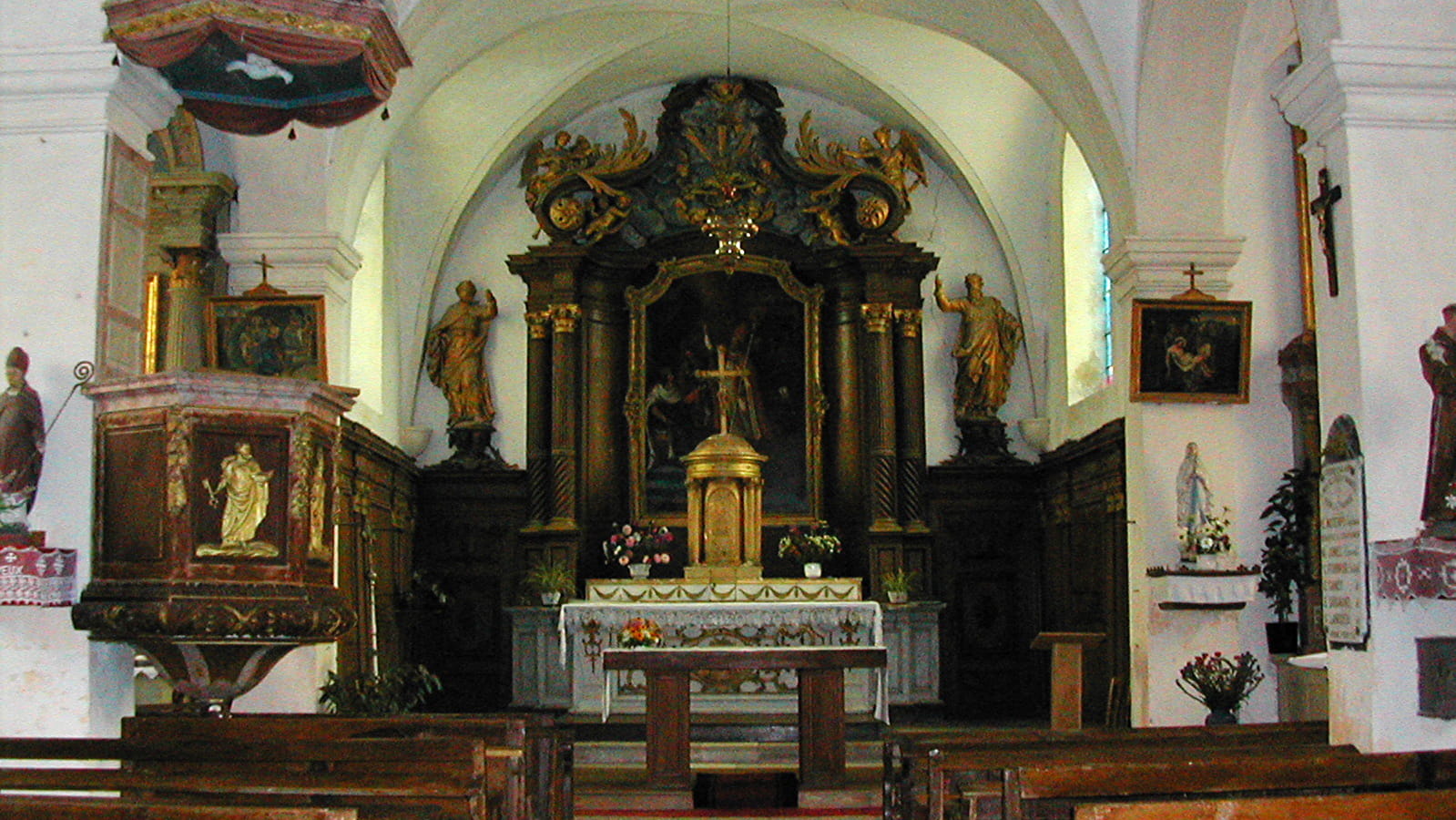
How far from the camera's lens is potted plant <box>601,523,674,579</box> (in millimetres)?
14852

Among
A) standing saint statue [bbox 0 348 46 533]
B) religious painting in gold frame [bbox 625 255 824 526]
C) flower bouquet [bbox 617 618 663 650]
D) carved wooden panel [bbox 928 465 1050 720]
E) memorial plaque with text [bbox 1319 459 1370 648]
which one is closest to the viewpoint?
standing saint statue [bbox 0 348 46 533]

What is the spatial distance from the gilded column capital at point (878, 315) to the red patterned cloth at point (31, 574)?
9.41m

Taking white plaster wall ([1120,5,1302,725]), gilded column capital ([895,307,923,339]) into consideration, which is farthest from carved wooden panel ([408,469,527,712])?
white plaster wall ([1120,5,1302,725])

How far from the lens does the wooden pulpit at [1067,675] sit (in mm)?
9891

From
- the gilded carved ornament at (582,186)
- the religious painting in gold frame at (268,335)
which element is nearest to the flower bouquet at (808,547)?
the gilded carved ornament at (582,186)

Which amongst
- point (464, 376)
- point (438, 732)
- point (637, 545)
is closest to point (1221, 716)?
point (438, 732)

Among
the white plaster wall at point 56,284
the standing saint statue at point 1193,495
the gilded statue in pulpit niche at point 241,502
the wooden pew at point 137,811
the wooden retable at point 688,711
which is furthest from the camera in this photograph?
the standing saint statue at point 1193,495

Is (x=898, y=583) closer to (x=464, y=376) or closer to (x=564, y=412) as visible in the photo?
(x=564, y=412)

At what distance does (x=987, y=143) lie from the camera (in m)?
15.5

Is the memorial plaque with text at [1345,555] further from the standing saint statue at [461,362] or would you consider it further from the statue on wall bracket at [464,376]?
the standing saint statue at [461,362]

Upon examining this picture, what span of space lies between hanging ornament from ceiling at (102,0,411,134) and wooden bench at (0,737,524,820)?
9.02ft

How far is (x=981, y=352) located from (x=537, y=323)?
4065 mm

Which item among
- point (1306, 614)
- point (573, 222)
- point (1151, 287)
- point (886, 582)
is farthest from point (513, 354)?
point (1306, 614)

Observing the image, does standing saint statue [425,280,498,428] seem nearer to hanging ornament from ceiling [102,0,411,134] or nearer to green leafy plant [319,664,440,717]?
green leafy plant [319,664,440,717]
